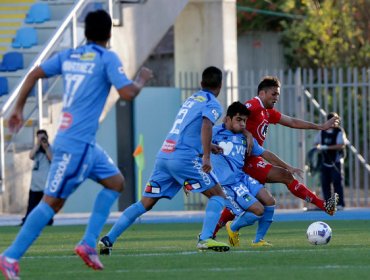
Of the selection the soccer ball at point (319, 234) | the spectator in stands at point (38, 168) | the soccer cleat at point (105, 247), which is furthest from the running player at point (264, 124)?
the spectator in stands at point (38, 168)

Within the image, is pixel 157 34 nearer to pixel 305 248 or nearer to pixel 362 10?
pixel 362 10

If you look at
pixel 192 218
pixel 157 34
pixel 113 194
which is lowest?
pixel 192 218

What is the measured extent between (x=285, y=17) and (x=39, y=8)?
14.0 metres

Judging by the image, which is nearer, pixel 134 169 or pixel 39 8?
pixel 39 8

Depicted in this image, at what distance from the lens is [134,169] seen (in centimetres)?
2811

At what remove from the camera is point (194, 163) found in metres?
13.4

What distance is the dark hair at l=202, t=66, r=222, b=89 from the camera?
13.4m

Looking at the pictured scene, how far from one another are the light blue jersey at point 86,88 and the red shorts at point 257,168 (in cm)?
464

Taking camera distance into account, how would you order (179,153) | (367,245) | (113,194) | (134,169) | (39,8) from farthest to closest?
1. (134,169)
2. (39,8)
3. (367,245)
4. (179,153)
5. (113,194)

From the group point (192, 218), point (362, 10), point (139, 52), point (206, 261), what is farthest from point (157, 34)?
point (206, 261)

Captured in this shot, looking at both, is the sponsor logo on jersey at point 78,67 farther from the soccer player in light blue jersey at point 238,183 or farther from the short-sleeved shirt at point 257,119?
the short-sleeved shirt at point 257,119

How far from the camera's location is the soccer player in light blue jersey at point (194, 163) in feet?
43.5

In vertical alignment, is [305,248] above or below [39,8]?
below

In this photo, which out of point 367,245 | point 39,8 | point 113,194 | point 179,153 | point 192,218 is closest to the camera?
point 113,194
